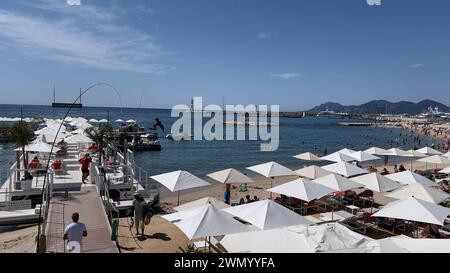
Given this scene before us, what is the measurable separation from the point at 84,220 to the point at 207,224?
192 inches

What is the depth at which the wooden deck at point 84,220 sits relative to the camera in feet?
29.3

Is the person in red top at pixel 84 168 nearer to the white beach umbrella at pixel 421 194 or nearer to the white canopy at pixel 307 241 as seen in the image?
the white canopy at pixel 307 241

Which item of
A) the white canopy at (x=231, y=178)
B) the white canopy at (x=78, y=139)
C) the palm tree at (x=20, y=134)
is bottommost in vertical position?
the white canopy at (x=231, y=178)

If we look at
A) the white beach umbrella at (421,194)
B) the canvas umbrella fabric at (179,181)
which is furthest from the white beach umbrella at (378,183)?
the canvas umbrella fabric at (179,181)

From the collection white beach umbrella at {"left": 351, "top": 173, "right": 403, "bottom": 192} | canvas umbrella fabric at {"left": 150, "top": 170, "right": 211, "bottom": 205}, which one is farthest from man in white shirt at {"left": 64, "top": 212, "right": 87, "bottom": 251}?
white beach umbrella at {"left": 351, "top": 173, "right": 403, "bottom": 192}

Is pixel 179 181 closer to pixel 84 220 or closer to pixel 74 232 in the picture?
pixel 84 220

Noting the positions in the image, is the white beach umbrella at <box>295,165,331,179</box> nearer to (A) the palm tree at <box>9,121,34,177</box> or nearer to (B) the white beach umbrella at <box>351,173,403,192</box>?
(B) the white beach umbrella at <box>351,173,403,192</box>

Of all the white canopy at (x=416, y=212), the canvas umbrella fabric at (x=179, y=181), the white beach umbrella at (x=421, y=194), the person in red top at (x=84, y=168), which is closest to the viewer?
the white canopy at (x=416, y=212)

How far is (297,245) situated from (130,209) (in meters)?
8.75

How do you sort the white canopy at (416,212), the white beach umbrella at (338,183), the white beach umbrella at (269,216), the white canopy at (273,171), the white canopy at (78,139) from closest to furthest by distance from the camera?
1. the white beach umbrella at (269,216)
2. the white canopy at (416,212)
3. the white beach umbrella at (338,183)
4. the white canopy at (273,171)
5. the white canopy at (78,139)

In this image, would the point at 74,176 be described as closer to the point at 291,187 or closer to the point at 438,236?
the point at 291,187

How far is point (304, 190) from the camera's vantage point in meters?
11.9

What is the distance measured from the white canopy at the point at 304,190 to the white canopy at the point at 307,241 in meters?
4.52

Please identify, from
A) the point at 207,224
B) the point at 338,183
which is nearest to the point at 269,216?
the point at 207,224
